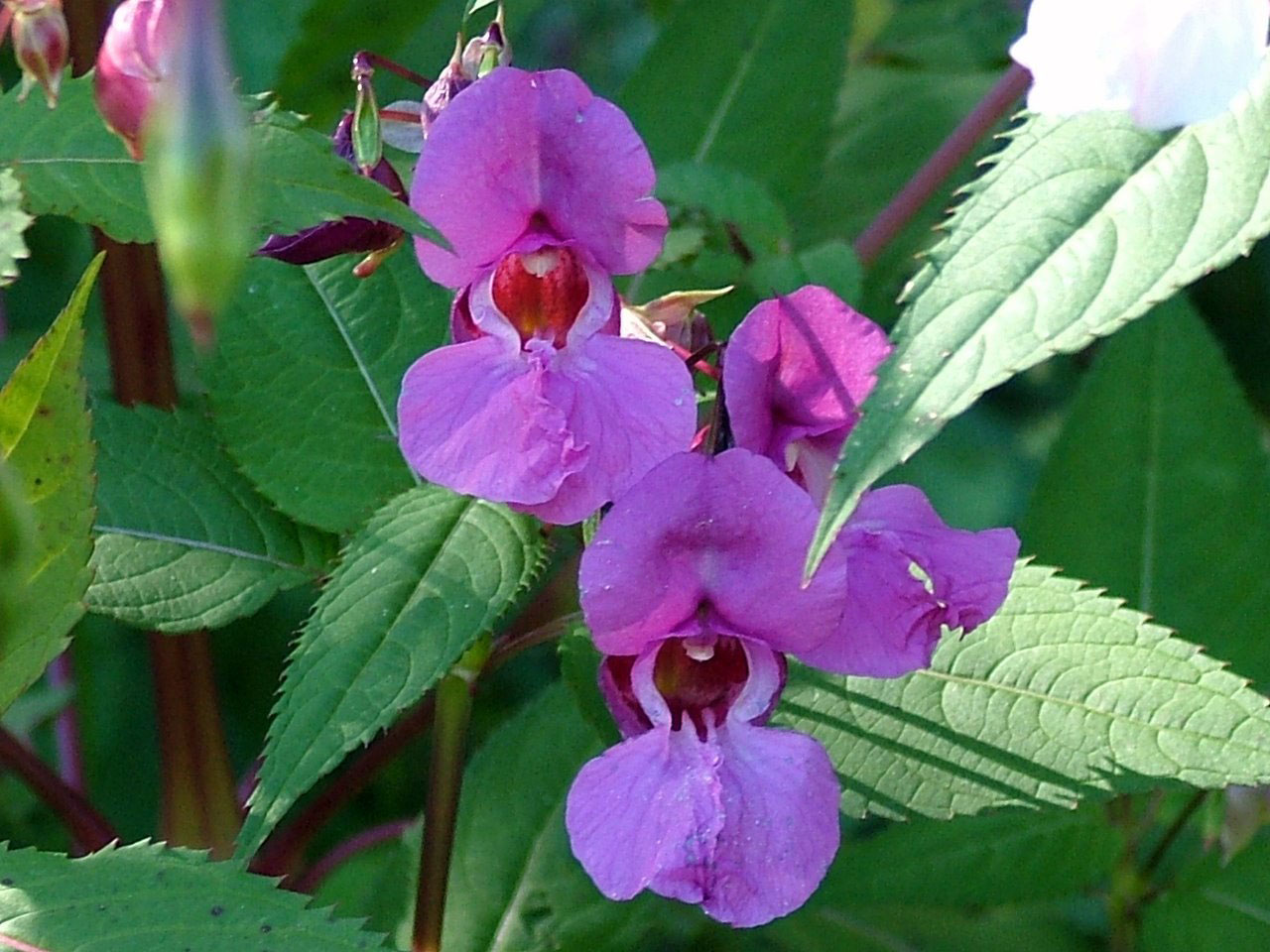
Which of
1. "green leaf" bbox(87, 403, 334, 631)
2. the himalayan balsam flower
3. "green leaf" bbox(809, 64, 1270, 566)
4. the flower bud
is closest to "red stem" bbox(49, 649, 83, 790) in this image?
"green leaf" bbox(87, 403, 334, 631)

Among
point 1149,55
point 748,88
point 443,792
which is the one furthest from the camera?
point 748,88

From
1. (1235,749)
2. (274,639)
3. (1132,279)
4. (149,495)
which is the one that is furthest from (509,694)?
(1132,279)

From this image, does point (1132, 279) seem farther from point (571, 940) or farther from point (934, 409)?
point (571, 940)

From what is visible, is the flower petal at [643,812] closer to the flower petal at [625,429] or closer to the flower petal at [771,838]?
the flower petal at [771,838]

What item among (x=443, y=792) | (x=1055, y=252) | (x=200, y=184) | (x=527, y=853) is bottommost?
(x=527, y=853)

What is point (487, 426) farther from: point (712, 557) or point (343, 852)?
point (343, 852)

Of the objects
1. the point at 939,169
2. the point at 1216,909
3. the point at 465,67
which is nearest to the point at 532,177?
the point at 465,67
